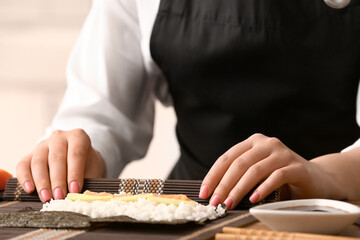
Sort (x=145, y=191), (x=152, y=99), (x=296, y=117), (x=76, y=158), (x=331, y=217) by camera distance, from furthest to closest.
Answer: (x=152, y=99) < (x=296, y=117) < (x=76, y=158) < (x=145, y=191) < (x=331, y=217)

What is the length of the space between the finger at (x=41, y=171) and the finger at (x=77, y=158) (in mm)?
35

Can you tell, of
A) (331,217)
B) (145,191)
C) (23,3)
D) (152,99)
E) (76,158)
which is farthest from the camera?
(23,3)

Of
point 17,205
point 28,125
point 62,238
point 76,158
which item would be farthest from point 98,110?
point 28,125

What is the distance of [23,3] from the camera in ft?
7.20

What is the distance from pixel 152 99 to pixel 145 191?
1.85 ft

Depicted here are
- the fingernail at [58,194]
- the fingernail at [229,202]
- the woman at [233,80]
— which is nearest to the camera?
the fingernail at [229,202]

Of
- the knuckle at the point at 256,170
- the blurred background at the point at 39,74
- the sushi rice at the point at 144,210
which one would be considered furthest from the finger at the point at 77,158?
the blurred background at the point at 39,74

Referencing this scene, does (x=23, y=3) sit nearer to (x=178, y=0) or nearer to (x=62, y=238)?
(x=178, y=0)

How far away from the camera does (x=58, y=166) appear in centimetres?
84

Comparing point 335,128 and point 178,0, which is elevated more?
point 178,0

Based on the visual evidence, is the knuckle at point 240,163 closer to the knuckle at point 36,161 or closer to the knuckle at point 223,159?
the knuckle at point 223,159

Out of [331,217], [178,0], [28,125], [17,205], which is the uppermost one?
[178,0]

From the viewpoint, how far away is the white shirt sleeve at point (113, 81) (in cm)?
117

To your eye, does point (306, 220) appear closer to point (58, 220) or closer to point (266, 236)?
point (266, 236)
